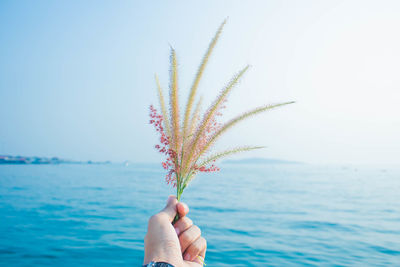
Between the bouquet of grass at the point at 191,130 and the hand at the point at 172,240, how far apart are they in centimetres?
19

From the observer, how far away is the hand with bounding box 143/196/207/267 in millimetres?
1736

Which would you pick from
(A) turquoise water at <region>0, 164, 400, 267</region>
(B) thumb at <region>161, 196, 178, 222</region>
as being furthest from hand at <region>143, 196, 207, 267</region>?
(A) turquoise water at <region>0, 164, 400, 267</region>

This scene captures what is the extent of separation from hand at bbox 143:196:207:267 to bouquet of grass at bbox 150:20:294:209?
186mm

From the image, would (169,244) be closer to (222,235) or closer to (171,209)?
(171,209)

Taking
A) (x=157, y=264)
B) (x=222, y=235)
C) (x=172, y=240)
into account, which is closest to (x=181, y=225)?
(x=172, y=240)

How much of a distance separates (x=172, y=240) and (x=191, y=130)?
2.54ft

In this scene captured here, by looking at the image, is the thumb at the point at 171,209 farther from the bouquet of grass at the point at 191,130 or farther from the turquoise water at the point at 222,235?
the turquoise water at the point at 222,235

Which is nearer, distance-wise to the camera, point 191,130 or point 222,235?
point 191,130

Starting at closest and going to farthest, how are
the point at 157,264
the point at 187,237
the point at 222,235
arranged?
the point at 157,264 < the point at 187,237 < the point at 222,235

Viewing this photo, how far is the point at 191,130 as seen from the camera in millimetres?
2221

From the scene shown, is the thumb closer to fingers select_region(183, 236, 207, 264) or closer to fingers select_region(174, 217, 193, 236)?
fingers select_region(174, 217, 193, 236)

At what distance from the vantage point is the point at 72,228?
12578mm

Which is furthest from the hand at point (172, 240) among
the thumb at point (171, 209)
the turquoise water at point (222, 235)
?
the turquoise water at point (222, 235)

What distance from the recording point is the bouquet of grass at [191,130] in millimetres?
2104
